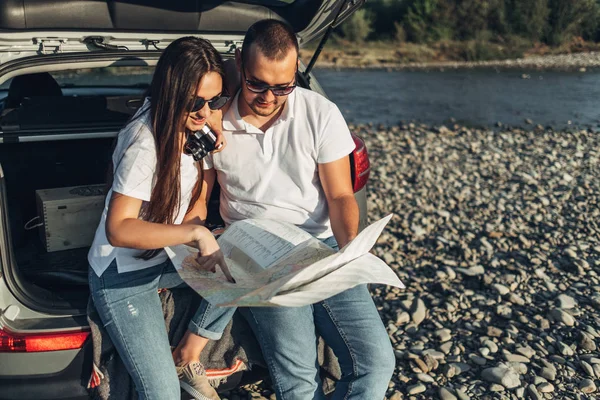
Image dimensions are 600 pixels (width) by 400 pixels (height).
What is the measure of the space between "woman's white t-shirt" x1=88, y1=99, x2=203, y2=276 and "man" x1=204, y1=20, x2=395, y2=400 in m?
0.22

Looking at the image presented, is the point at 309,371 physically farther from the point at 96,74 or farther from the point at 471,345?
the point at 96,74

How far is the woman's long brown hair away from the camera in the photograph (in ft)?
8.45

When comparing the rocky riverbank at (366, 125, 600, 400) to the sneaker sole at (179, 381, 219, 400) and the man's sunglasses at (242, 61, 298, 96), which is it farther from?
the man's sunglasses at (242, 61, 298, 96)

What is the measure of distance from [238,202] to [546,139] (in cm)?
800

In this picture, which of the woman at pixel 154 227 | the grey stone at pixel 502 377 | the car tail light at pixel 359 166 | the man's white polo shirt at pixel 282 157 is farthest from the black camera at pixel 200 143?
the grey stone at pixel 502 377

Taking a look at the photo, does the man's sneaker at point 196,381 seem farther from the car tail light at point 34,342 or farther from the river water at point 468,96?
the river water at point 468,96

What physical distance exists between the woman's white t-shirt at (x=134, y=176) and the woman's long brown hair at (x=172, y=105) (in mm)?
36

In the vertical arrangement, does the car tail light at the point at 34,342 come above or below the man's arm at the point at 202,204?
below

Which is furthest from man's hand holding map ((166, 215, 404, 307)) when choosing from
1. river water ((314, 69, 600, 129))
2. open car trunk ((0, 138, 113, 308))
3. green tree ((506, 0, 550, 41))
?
green tree ((506, 0, 550, 41))

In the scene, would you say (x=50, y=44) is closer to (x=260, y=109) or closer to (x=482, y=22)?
(x=260, y=109)

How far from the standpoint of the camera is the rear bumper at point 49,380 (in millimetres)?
2551

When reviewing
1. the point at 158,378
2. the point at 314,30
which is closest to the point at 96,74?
the point at 314,30

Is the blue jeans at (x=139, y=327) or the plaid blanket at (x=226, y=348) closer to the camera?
the blue jeans at (x=139, y=327)

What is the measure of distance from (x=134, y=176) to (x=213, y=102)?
42cm
